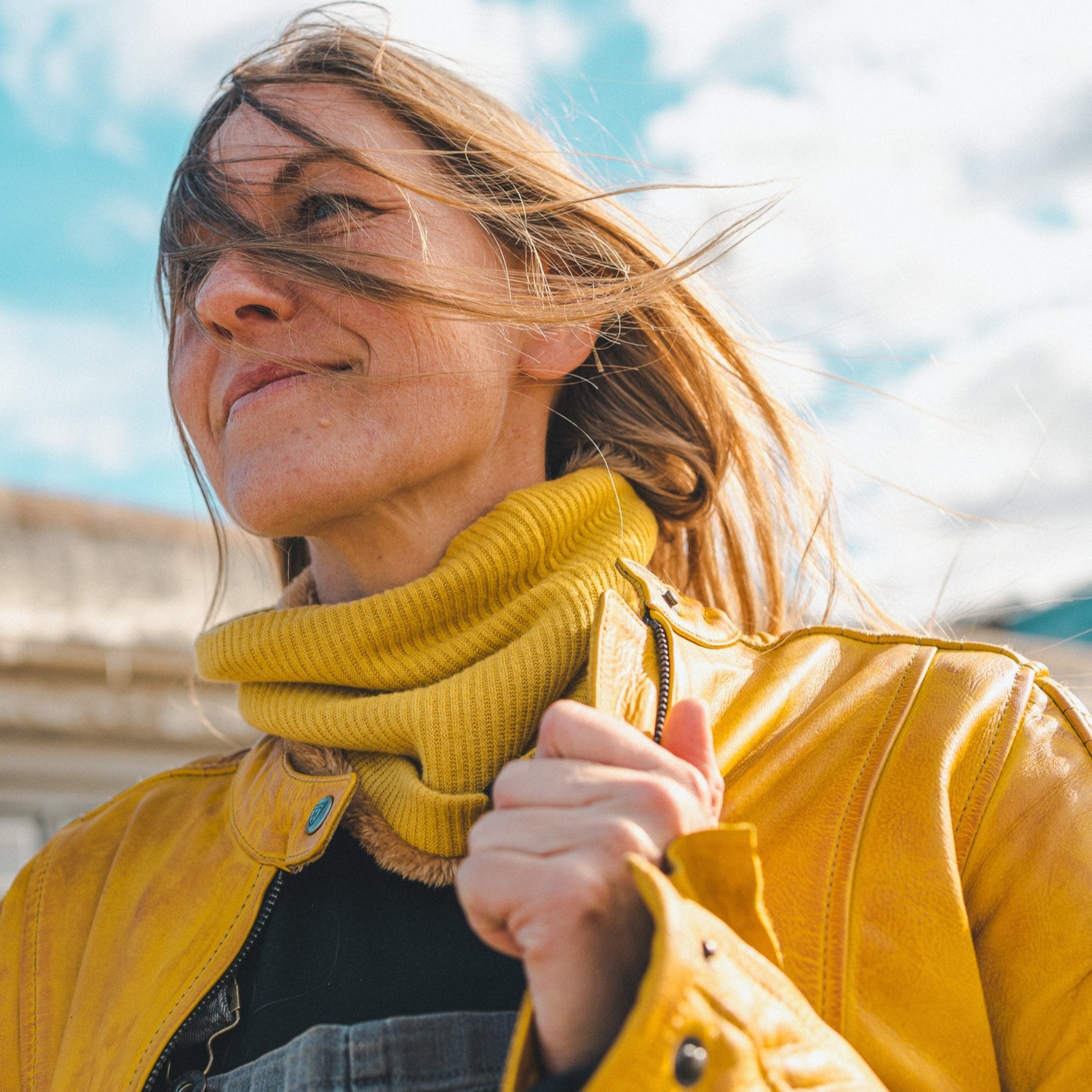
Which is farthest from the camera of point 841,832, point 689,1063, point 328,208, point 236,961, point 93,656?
point 93,656

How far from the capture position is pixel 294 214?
65.3 inches

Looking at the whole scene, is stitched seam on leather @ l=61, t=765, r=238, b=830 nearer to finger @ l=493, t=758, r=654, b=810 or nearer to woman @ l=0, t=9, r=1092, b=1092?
woman @ l=0, t=9, r=1092, b=1092

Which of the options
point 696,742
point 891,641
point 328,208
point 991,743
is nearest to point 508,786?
point 696,742

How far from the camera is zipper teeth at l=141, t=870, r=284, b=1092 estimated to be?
138 centimetres

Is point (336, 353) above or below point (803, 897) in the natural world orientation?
above

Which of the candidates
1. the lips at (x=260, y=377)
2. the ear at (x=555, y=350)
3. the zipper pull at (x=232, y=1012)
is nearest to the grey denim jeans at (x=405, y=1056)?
the zipper pull at (x=232, y=1012)

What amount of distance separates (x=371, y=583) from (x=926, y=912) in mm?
991

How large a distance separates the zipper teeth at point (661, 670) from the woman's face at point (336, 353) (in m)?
0.45

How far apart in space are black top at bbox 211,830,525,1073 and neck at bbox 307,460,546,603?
1.46 feet

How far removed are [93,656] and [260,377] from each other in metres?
4.52

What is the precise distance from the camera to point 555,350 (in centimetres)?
188

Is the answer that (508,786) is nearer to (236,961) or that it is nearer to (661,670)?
(661,670)

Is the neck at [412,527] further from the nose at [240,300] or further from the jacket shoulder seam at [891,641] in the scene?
the jacket shoulder seam at [891,641]

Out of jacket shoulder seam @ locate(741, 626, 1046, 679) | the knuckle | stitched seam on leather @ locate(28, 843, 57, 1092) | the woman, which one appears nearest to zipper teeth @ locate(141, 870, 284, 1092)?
the woman
